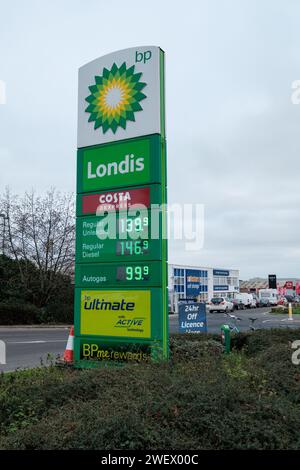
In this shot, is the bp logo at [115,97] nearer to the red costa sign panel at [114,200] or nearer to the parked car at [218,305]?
the red costa sign panel at [114,200]

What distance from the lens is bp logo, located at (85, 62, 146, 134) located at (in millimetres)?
7895

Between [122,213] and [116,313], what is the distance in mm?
1620

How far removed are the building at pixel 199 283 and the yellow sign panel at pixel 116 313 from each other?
135 feet

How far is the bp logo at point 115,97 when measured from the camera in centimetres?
789

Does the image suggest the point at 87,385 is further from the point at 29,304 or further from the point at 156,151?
the point at 29,304

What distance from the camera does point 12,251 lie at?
31.4 meters

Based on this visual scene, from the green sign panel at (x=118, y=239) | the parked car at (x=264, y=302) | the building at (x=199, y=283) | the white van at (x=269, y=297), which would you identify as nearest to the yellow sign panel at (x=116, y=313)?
the green sign panel at (x=118, y=239)

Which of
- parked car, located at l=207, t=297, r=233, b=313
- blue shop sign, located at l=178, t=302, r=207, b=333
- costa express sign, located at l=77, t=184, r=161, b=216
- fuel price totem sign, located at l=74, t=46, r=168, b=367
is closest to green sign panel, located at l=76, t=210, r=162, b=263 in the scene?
fuel price totem sign, located at l=74, t=46, r=168, b=367

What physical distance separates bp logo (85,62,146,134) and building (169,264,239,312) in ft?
136

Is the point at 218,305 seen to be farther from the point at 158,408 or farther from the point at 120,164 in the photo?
the point at 158,408

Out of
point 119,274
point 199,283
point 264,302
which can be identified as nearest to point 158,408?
point 119,274

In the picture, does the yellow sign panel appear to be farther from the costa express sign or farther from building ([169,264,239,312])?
building ([169,264,239,312])

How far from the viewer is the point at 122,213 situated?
7660 millimetres
